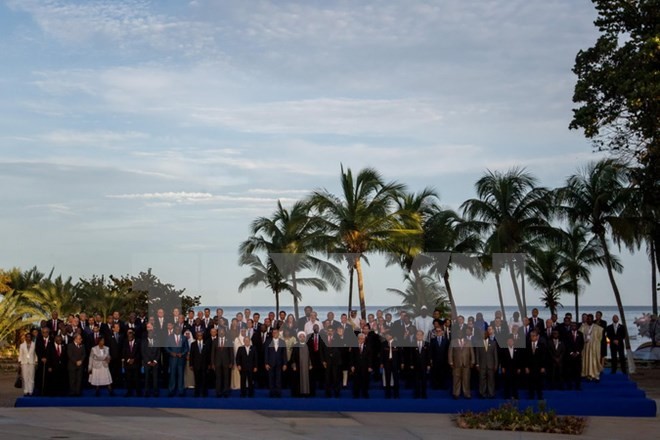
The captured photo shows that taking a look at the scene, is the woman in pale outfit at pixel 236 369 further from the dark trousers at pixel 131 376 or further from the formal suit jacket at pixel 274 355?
the dark trousers at pixel 131 376

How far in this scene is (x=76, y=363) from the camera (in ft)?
70.8

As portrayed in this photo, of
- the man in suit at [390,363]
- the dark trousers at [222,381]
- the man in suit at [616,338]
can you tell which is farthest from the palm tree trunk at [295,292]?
the man in suit at [616,338]

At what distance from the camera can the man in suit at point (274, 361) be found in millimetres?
21281

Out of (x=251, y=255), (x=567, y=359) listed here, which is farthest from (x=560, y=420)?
(x=251, y=255)

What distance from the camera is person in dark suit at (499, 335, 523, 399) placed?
2070 centimetres

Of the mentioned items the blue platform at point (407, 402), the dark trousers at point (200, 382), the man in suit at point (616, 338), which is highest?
the man in suit at point (616, 338)

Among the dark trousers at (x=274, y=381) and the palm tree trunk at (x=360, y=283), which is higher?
the palm tree trunk at (x=360, y=283)

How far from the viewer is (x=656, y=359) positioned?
113 ft

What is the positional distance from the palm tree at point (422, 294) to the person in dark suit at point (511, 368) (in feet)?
40.0

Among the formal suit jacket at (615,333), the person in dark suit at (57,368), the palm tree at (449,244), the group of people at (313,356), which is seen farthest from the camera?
the palm tree at (449,244)

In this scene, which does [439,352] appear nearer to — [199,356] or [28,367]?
[199,356]

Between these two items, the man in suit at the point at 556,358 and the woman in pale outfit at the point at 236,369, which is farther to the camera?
the woman in pale outfit at the point at 236,369

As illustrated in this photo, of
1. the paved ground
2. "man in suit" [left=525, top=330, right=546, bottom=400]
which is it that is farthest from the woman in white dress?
"man in suit" [left=525, top=330, right=546, bottom=400]

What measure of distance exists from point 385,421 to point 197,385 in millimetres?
5415
